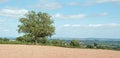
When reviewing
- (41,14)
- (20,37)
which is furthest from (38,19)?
(20,37)

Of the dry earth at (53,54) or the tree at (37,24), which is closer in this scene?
the dry earth at (53,54)

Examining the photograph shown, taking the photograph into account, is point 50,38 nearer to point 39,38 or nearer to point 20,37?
point 39,38

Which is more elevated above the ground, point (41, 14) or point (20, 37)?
point (41, 14)

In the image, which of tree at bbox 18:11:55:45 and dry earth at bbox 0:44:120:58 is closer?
dry earth at bbox 0:44:120:58

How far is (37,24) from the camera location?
48.7 metres

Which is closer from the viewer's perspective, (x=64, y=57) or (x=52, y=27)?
(x=64, y=57)

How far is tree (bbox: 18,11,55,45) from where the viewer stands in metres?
48.2

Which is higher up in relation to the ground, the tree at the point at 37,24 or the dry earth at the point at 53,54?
the tree at the point at 37,24

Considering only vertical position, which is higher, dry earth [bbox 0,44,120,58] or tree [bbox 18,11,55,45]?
tree [bbox 18,11,55,45]

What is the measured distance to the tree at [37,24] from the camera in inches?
1898

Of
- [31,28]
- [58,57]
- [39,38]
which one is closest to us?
[58,57]

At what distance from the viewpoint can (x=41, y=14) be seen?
48.5 meters

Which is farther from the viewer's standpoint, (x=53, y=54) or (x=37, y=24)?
(x=37, y=24)

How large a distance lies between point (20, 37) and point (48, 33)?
8143mm
